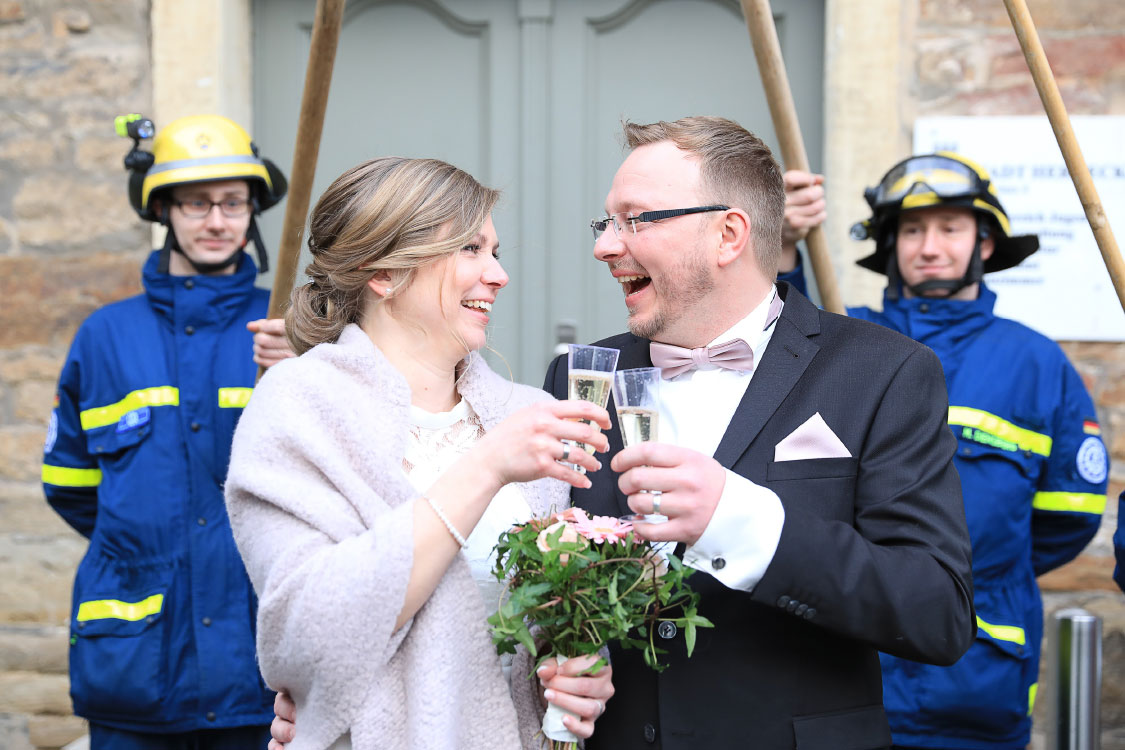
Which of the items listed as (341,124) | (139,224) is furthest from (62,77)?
(341,124)

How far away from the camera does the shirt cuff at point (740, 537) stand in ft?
6.34

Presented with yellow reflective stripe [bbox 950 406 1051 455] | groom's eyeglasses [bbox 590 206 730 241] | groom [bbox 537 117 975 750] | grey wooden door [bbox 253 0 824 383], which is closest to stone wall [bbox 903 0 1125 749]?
grey wooden door [bbox 253 0 824 383]

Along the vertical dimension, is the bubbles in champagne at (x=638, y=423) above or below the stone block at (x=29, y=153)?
below

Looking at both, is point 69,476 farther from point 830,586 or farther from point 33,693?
point 830,586

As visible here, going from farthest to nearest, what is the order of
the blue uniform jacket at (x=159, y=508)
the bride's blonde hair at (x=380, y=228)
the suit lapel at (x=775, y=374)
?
the blue uniform jacket at (x=159, y=508) → the bride's blonde hair at (x=380, y=228) → the suit lapel at (x=775, y=374)

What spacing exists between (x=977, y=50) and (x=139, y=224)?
11.0 feet

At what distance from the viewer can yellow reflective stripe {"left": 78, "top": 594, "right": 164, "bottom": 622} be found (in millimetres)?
3549

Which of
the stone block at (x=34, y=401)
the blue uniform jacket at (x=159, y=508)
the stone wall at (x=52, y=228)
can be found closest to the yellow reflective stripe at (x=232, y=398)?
the blue uniform jacket at (x=159, y=508)

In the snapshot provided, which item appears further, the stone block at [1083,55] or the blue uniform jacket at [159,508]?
the stone block at [1083,55]

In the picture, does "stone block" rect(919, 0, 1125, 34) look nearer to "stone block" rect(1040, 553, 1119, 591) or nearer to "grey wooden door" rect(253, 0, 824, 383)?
"grey wooden door" rect(253, 0, 824, 383)

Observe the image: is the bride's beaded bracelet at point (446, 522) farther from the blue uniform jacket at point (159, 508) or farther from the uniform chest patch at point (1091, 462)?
the uniform chest patch at point (1091, 462)

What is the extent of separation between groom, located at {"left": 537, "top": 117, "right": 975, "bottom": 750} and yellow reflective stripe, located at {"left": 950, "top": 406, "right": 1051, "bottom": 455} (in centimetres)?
132

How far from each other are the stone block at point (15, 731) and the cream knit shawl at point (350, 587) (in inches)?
128

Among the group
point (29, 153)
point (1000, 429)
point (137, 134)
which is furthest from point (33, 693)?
point (1000, 429)
